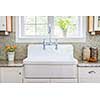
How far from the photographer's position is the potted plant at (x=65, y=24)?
158 inches

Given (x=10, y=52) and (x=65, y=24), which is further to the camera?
(x=65, y=24)

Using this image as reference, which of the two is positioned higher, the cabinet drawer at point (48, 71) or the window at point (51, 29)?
the window at point (51, 29)

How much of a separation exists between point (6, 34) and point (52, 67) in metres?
1.00

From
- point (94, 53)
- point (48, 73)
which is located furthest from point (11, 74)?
point (94, 53)

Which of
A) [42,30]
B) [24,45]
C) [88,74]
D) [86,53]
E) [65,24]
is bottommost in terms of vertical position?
[88,74]

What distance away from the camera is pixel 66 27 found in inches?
159

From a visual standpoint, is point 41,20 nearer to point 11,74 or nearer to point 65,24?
point 65,24

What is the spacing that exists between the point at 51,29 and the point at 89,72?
3.79 ft

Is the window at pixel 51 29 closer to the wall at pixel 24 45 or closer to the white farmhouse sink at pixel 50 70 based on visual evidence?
the wall at pixel 24 45

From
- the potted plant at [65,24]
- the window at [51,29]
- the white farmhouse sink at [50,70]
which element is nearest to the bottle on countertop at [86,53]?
the window at [51,29]

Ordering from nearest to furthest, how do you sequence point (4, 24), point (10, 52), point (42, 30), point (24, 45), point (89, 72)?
1. point (89, 72)
2. point (4, 24)
3. point (10, 52)
4. point (24, 45)
5. point (42, 30)

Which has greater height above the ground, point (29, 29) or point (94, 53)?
point (29, 29)

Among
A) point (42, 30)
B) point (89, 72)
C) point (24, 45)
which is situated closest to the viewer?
point (89, 72)
